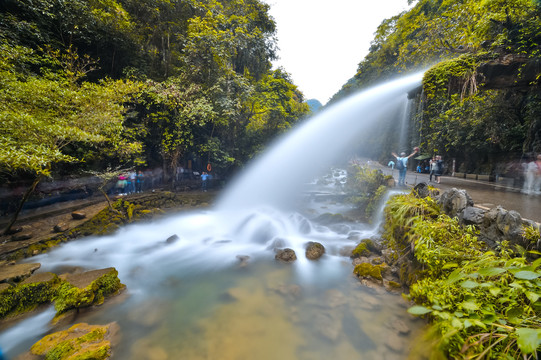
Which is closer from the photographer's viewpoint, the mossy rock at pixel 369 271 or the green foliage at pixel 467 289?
the green foliage at pixel 467 289

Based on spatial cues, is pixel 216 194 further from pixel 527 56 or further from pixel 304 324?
pixel 527 56

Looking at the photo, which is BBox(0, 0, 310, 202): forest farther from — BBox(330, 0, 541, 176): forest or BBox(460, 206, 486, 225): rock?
BBox(330, 0, 541, 176): forest

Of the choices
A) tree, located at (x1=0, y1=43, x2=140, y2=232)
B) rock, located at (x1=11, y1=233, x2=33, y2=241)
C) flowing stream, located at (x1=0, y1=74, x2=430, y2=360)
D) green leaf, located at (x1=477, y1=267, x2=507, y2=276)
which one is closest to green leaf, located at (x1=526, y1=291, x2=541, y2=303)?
green leaf, located at (x1=477, y1=267, x2=507, y2=276)

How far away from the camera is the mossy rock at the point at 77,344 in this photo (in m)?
3.39

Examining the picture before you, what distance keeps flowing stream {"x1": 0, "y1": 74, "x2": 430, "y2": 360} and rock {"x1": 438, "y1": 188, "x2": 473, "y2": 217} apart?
244 centimetres

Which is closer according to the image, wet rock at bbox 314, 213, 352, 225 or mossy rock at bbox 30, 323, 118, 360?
mossy rock at bbox 30, 323, 118, 360

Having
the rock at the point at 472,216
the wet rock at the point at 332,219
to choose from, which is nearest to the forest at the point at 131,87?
the wet rock at the point at 332,219

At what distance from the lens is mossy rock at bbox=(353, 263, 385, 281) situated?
575 cm

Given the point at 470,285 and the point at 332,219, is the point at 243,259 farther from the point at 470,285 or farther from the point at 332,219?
the point at 470,285

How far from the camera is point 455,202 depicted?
4.93 meters

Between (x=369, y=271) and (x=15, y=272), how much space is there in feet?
30.9

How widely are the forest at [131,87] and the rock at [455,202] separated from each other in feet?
34.6

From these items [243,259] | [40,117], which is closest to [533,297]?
[243,259]

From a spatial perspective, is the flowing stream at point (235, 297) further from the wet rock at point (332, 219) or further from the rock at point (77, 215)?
the rock at point (77, 215)
